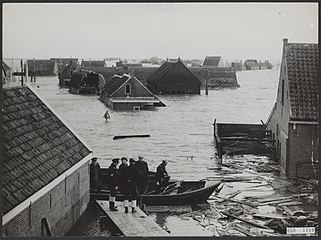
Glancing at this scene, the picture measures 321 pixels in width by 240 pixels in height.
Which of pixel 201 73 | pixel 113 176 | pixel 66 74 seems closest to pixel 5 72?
pixel 66 74

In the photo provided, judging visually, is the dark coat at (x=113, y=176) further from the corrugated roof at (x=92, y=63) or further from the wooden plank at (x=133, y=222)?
the corrugated roof at (x=92, y=63)

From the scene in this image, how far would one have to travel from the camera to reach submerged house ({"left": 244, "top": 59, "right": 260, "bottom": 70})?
6.60m

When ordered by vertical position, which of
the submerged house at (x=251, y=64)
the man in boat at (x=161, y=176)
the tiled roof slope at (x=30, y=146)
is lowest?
the man in boat at (x=161, y=176)

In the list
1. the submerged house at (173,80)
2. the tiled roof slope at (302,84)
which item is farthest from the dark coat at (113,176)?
the tiled roof slope at (302,84)

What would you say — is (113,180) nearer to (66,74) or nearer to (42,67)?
(66,74)

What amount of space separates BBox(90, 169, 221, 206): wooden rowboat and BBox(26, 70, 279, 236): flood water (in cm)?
11

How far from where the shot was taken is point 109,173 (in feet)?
21.1

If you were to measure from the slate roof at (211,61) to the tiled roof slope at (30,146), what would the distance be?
185 cm

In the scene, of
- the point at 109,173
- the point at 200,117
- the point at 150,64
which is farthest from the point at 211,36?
the point at 109,173

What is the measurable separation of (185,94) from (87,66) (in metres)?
1.47

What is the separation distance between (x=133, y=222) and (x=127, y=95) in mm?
2292

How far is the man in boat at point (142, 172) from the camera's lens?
6.34 m

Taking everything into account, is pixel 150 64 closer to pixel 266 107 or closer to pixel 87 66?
pixel 87 66

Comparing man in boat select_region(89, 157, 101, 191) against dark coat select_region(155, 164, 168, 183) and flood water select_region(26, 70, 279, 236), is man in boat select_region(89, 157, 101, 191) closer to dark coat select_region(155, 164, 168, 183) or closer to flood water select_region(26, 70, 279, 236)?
flood water select_region(26, 70, 279, 236)
